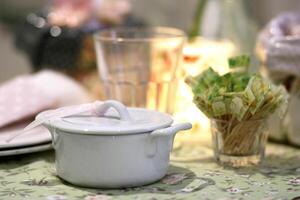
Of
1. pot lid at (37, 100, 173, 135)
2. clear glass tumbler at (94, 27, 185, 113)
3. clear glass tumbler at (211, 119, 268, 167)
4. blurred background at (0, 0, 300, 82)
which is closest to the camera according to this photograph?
pot lid at (37, 100, 173, 135)

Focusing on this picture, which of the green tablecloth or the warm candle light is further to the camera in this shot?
the warm candle light

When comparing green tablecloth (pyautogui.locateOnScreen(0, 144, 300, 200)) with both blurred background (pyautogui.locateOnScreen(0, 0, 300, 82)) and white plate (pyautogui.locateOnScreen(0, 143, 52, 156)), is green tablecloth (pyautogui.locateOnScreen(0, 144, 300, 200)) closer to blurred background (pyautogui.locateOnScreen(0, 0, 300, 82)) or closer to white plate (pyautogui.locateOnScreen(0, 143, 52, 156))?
white plate (pyautogui.locateOnScreen(0, 143, 52, 156))

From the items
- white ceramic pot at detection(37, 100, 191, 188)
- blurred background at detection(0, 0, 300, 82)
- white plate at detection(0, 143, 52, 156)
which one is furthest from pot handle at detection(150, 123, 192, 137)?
blurred background at detection(0, 0, 300, 82)

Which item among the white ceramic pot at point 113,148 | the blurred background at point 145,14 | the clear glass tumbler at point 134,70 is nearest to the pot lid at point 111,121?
the white ceramic pot at point 113,148

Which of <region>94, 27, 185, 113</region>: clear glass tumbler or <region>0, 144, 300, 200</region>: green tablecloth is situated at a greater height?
<region>94, 27, 185, 113</region>: clear glass tumbler

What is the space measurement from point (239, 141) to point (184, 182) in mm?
102

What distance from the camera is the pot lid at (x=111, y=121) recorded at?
2.14 feet

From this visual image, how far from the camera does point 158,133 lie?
0.66 metres

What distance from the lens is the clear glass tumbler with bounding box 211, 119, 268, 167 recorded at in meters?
0.75

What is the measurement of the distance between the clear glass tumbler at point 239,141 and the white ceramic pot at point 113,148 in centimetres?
9

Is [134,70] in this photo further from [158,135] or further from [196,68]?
[158,135]

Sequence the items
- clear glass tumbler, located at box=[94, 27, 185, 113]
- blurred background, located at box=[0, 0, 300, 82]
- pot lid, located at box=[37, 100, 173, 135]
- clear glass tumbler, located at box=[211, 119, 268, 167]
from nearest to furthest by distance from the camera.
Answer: pot lid, located at box=[37, 100, 173, 135] → clear glass tumbler, located at box=[211, 119, 268, 167] → clear glass tumbler, located at box=[94, 27, 185, 113] → blurred background, located at box=[0, 0, 300, 82]

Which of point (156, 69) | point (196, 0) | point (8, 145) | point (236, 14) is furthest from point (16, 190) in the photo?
point (196, 0)

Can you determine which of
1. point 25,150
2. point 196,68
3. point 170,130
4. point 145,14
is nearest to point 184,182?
point 170,130
